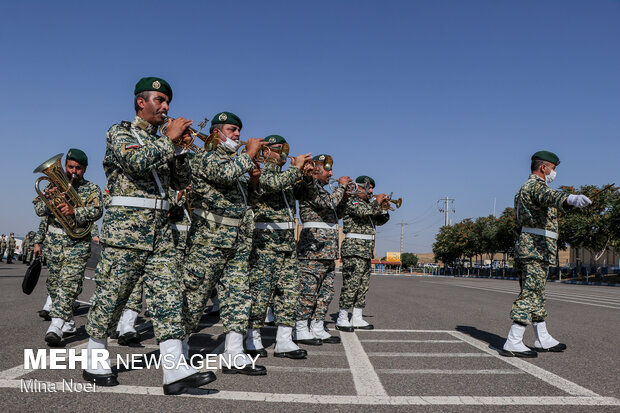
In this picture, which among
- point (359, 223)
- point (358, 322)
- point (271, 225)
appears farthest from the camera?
point (359, 223)

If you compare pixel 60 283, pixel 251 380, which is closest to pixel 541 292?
pixel 251 380

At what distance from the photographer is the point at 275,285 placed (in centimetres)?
483

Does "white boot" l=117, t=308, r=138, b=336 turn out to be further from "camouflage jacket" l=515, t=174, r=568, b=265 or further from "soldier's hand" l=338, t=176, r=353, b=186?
"camouflage jacket" l=515, t=174, r=568, b=265

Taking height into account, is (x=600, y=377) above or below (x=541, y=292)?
below

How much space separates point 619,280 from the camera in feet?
127

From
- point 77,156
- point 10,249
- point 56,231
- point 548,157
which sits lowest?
point 10,249

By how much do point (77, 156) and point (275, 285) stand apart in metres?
2.97

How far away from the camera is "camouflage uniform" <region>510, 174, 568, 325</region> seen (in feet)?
16.8

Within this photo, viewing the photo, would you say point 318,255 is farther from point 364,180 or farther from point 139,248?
point 139,248

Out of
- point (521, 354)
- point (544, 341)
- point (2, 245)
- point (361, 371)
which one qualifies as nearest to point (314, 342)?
point (361, 371)

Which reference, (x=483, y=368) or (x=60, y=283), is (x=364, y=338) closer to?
(x=483, y=368)

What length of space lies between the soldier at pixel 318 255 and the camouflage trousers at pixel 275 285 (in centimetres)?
63

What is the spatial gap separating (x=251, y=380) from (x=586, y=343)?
4.49 m

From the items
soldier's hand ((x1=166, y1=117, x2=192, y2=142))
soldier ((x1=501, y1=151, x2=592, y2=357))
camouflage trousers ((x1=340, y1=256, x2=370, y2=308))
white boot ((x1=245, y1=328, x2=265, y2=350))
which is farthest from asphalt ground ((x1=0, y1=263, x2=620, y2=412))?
soldier's hand ((x1=166, y1=117, x2=192, y2=142))
